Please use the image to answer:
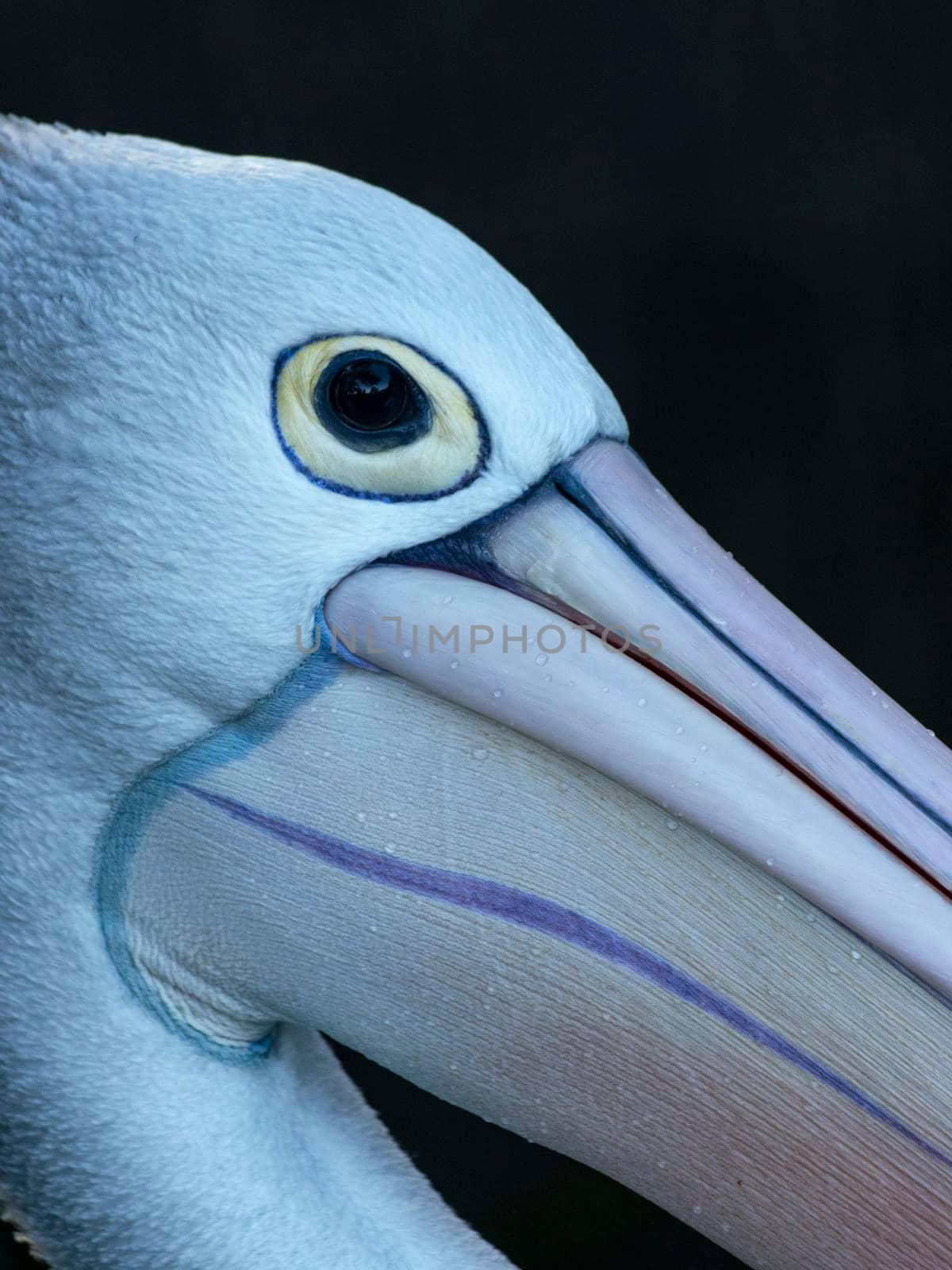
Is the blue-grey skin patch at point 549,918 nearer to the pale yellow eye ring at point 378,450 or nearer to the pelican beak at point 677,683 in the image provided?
the pelican beak at point 677,683

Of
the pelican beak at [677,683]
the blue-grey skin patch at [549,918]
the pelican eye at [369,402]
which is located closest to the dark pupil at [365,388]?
the pelican eye at [369,402]

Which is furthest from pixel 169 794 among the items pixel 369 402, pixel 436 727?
pixel 369 402

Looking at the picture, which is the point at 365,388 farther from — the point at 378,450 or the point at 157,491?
the point at 157,491

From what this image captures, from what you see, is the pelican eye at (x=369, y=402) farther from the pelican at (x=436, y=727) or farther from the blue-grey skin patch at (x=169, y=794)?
the blue-grey skin patch at (x=169, y=794)

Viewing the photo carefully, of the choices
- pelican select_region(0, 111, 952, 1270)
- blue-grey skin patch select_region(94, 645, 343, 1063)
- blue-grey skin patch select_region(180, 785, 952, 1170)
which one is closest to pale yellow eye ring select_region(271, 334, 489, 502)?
pelican select_region(0, 111, 952, 1270)

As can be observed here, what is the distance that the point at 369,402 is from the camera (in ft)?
3.14

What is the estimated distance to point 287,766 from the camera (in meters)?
1.00

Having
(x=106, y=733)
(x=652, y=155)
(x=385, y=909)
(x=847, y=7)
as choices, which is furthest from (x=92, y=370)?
(x=847, y=7)

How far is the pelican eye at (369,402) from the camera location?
950 mm

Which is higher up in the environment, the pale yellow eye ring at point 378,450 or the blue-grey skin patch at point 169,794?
the pale yellow eye ring at point 378,450

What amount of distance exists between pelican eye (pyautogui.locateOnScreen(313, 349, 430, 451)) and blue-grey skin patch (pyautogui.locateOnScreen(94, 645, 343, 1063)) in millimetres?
133

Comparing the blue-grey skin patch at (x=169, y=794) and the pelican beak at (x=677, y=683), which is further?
the blue-grey skin patch at (x=169, y=794)

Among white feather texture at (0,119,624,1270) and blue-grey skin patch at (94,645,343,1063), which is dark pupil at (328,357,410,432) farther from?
blue-grey skin patch at (94,645,343,1063)

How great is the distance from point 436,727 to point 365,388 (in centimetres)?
25
